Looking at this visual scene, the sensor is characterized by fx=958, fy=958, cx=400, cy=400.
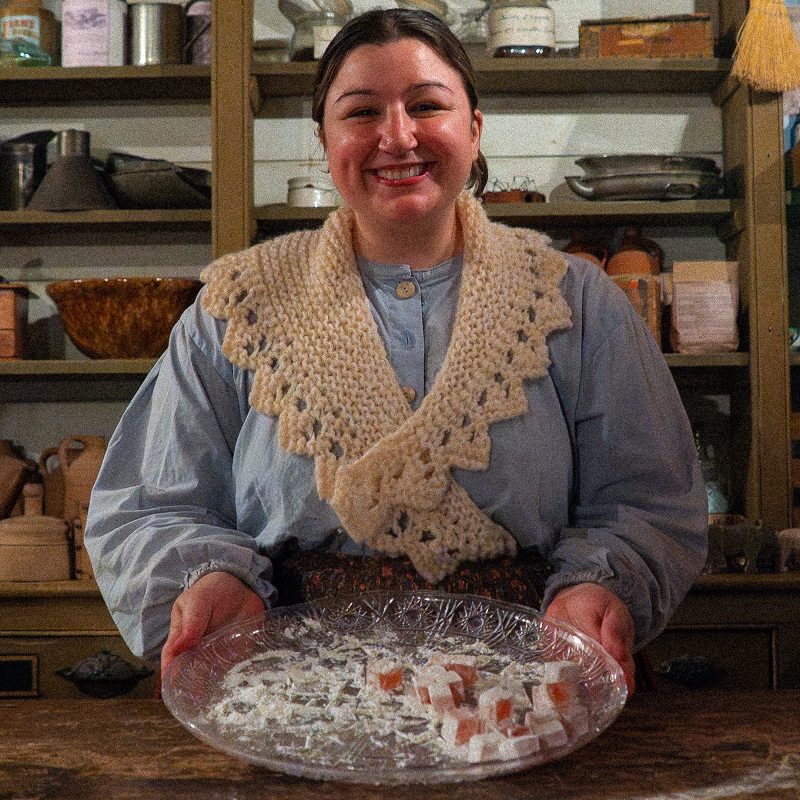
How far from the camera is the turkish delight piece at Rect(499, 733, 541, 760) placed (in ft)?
2.55

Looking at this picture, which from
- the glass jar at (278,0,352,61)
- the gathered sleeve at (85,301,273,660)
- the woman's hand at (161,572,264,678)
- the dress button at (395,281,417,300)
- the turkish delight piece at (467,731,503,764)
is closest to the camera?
the turkish delight piece at (467,731,503,764)

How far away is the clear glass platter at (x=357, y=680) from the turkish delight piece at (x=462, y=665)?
0.03 m

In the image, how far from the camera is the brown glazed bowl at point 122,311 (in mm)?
2326

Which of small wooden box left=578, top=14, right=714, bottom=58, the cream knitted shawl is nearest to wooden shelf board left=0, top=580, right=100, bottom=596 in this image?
the cream knitted shawl

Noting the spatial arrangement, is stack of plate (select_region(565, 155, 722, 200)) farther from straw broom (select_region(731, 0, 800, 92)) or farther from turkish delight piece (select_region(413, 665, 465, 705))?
turkish delight piece (select_region(413, 665, 465, 705))

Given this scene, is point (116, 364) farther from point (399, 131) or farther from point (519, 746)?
point (519, 746)

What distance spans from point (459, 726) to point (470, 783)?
0.16 feet

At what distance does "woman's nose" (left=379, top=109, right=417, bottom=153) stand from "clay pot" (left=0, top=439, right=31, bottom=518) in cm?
162

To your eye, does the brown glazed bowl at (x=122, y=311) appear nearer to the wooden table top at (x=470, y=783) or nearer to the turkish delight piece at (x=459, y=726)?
the wooden table top at (x=470, y=783)

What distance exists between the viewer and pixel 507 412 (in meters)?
1.37

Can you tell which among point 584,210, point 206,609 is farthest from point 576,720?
point 584,210

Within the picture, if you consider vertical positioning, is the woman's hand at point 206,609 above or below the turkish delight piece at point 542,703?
above

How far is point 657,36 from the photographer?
2475mm

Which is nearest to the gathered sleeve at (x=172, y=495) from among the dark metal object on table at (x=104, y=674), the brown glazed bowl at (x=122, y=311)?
the brown glazed bowl at (x=122, y=311)
